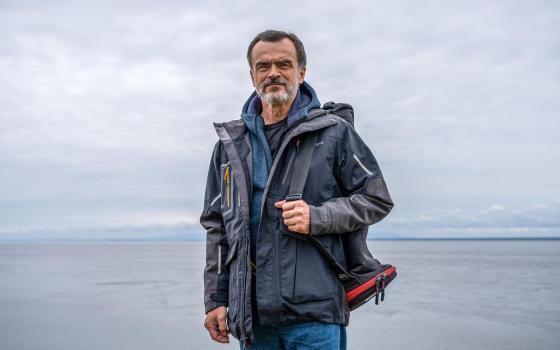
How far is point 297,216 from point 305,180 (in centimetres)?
17

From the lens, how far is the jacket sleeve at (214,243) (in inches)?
93.2

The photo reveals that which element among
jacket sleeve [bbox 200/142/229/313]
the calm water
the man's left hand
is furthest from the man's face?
the calm water

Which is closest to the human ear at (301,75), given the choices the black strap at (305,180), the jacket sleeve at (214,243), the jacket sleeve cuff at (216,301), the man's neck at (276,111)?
the man's neck at (276,111)

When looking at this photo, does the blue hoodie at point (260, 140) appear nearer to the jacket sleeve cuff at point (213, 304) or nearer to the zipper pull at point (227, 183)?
the zipper pull at point (227, 183)

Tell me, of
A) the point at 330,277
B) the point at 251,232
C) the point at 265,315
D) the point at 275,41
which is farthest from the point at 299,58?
the point at 265,315

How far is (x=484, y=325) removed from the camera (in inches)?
358

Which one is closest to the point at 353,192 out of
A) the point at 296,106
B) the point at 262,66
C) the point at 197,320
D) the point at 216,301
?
the point at 296,106

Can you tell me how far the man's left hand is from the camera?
6.42 feet

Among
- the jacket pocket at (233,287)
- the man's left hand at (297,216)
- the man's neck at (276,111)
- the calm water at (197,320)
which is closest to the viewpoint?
the man's left hand at (297,216)

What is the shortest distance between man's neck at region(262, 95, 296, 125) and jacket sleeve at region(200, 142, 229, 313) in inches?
11.2

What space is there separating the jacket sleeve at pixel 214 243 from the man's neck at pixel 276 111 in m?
0.28

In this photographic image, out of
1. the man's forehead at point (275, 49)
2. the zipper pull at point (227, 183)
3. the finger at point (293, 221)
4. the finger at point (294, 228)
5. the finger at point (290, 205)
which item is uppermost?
the man's forehead at point (275, 49)

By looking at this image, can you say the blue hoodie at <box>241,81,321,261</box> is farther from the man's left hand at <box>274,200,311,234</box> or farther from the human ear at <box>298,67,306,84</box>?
the man's left hand at <box>274,200,311,234</box>

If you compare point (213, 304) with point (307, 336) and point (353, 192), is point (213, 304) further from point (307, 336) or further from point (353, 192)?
point (353, 192)
